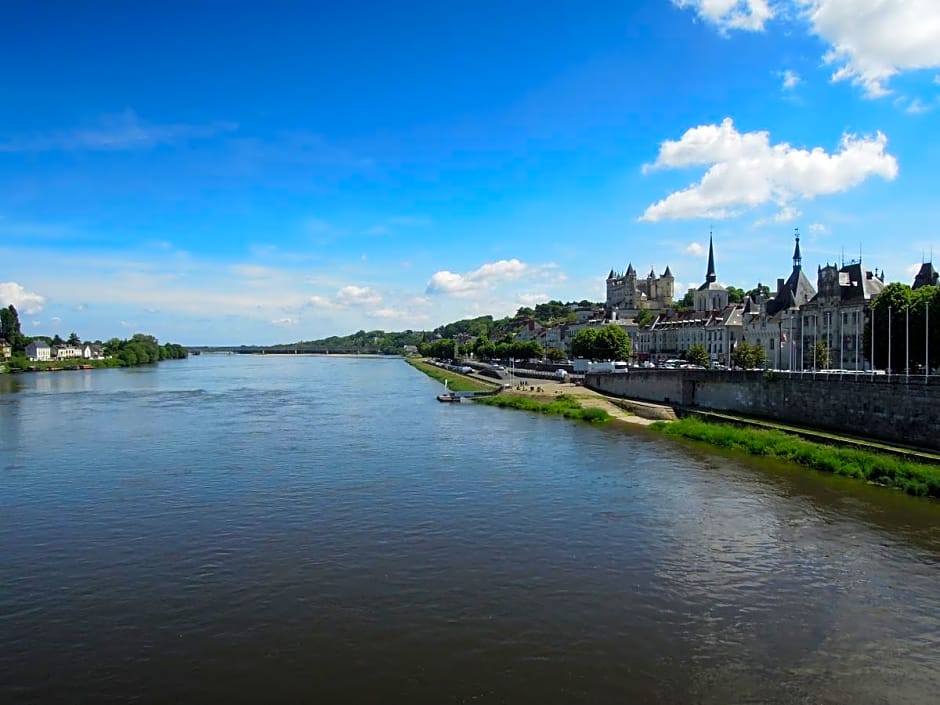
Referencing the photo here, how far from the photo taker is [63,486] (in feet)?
82.3

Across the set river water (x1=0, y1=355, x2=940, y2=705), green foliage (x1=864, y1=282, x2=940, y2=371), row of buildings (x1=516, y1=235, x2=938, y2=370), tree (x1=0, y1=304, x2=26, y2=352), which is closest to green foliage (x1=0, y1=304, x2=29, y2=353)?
tree (x1=0, y1=304, x2=26, y2=352)

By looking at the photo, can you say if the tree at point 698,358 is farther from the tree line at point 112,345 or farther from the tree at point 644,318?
the tree line at point 112,345

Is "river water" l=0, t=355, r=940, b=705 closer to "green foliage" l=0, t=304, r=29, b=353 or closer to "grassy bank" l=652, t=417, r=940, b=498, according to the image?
"grassy bank" l=652, t=417, r=940, b=498

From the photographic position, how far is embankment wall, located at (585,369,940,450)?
98.7 ft

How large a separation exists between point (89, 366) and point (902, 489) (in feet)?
458

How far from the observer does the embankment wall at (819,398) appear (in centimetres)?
3009

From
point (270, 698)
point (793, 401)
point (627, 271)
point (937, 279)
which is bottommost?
point (270, 698)

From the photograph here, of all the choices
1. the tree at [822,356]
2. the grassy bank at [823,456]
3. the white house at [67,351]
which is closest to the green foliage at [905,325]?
the grassy bank at [823,456]

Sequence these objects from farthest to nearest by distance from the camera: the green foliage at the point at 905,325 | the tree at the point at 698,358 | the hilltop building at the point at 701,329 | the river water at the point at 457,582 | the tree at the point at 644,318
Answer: the tree at the point at 644,318 → the hilltop building at the point at 701,329 → the tree at the point at 698,358 → the green foliage at the point at 905,325 → the river water at the point at 457,582

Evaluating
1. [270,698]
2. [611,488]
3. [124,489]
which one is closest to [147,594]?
[270,698]

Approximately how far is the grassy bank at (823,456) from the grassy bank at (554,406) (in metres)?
7.27

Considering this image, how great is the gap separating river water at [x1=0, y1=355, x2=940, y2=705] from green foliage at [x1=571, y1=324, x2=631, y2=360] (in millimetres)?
51298

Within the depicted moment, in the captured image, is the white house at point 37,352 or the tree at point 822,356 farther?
the white house at point 37,352

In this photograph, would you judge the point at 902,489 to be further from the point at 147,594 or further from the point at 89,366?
the point at 89,366
